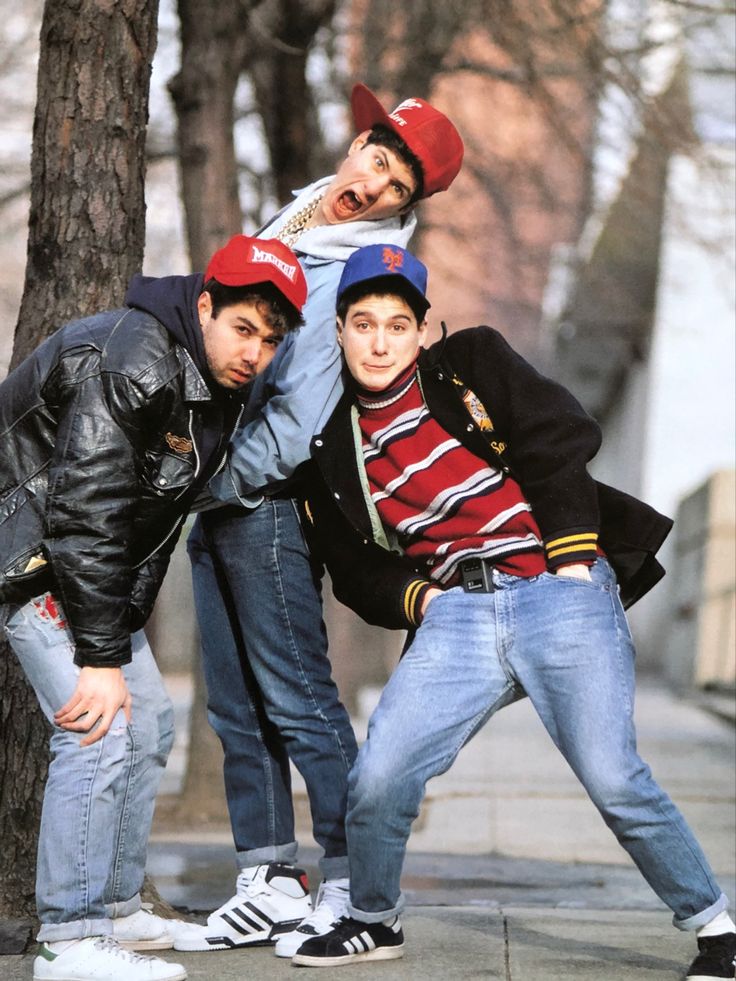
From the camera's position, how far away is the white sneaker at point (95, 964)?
11.5 ft

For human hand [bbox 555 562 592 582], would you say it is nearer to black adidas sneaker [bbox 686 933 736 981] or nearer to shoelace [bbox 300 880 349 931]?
black adidas sneaker [bbox 686 933 736 981]

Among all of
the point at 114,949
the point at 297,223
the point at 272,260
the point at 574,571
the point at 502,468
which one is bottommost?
the point at 114,949

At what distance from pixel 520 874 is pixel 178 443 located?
3820 mm

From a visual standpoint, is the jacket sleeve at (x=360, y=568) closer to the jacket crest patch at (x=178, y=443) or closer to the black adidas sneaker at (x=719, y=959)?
the jacket crest patch at (x=178, y=443)

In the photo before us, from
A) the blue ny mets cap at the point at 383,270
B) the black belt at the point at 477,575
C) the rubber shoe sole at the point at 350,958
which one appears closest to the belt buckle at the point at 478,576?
the black belt at the point at 477,575

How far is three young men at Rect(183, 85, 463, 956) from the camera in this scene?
12.7ft

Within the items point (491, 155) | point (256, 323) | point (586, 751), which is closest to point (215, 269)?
point (256, 323)

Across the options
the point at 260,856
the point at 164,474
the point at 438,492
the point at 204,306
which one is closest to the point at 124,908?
the point at 260,856

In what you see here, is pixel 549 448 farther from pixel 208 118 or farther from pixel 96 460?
pixel 208 118

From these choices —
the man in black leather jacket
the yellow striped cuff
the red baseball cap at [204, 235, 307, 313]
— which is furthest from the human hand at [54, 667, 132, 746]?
the red baseball cap at [204, 235, 307, 313]

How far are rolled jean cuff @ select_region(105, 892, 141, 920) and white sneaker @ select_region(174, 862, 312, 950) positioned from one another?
0.22 m

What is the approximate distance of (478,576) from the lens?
3721 mm

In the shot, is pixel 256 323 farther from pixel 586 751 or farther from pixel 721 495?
pixel 721 495

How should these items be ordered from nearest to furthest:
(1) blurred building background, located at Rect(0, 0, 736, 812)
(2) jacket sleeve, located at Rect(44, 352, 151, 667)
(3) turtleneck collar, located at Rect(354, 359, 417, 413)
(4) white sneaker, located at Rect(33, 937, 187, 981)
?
1. (2) jacket sleeve, located at Rect(44, 352, 151, 667)
2. (4) white sneaker, located at Rect(33, 937, 187, 981)
3. (3) turtleneck collar, located at Rect(354, 359, 417, 413)
4. (1) blurred building background, located at Rect(0, 0, 736, 812)
